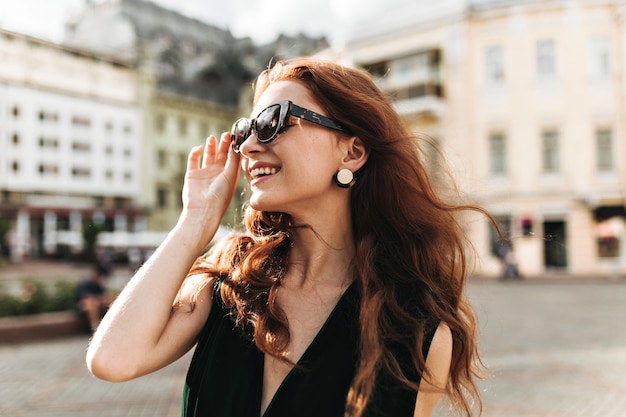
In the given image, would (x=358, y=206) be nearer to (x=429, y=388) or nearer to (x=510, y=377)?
(x=429, y=388)

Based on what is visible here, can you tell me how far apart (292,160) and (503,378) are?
5.32m

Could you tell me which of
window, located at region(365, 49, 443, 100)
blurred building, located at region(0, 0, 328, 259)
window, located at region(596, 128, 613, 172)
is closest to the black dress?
blurred building, located at region(0, 0, 328, 259)

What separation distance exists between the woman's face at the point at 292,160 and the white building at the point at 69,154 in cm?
2064

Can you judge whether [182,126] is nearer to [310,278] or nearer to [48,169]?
[48,169]

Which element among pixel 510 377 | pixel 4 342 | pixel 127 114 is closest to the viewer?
pixel 510 377

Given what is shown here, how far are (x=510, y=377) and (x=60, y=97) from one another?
1129 inches

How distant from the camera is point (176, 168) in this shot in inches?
1810

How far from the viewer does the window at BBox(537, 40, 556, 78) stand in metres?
26.0

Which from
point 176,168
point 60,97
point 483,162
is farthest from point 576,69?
point 176,168

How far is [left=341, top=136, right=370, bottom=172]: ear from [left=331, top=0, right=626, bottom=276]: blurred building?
22.8 metres

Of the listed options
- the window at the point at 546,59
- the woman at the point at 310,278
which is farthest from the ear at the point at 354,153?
the window at the point at 546,59

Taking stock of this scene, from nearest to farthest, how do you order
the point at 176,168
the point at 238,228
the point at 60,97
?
the point at 238,228 < the point at 60,97 < the point at 176,168

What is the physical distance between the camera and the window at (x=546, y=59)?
2598 centimetres

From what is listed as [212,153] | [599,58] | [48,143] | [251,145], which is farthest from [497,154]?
[251,145]
